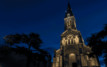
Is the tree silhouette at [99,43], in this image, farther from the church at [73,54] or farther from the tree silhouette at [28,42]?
the church at [73,54]

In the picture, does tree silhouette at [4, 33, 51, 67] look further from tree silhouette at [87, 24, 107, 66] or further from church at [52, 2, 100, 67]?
church at [52, 2, 100, 67]

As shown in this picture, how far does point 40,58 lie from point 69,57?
18953 millimetres

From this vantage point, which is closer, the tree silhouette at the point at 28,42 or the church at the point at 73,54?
the tree silhouette at the point at 28,42

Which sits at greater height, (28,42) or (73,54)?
(28,42)

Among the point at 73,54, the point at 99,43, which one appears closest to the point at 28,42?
the point at 99,43

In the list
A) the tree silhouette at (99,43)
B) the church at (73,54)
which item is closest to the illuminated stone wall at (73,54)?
the church at (73,54)

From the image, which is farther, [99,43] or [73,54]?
[73,54]

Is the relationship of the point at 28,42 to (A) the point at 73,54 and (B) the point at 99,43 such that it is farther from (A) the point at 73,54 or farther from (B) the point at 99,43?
(A) the point at 73,54

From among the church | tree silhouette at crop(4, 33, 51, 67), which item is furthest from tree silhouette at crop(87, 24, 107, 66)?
the church

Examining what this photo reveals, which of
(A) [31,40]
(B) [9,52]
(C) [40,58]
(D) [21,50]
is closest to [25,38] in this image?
(A) [31,40]

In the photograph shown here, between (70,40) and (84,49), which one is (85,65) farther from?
(70,40)

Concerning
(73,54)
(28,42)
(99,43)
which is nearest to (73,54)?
(73,54)

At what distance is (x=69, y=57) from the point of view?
109ft

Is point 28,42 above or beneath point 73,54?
above
